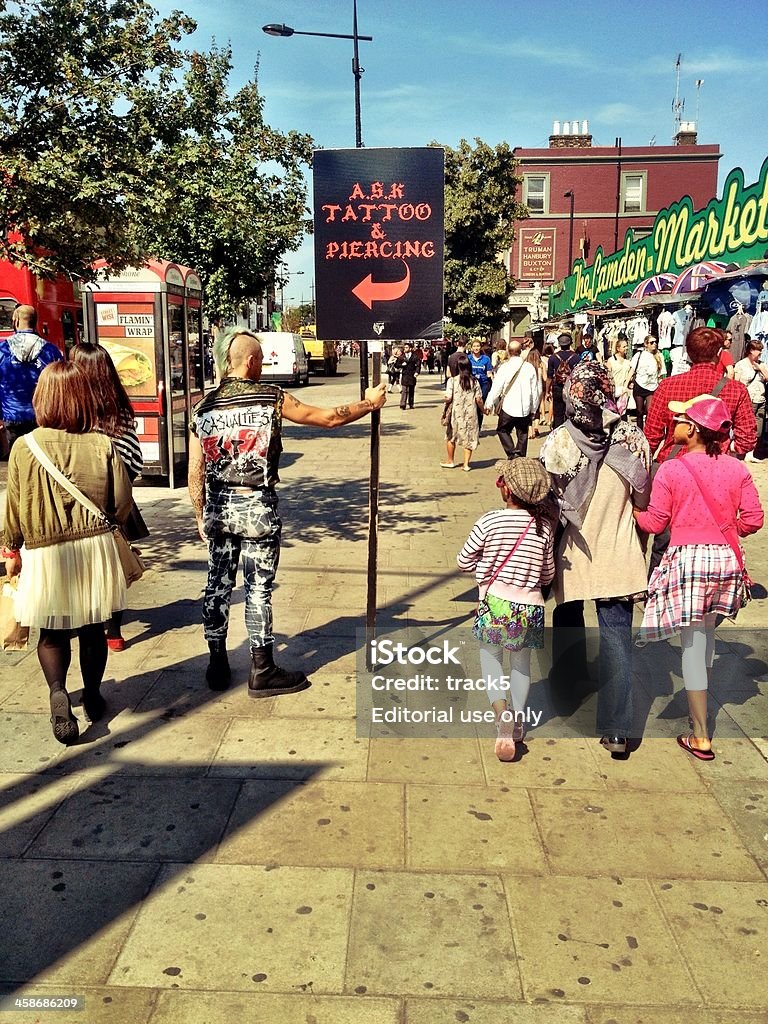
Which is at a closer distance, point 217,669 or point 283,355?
point 217,669

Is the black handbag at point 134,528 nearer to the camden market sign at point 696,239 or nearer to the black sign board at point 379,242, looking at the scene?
the black sign board at point 379,242

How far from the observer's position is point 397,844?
3531mm

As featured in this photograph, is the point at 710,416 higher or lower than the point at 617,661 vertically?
higher

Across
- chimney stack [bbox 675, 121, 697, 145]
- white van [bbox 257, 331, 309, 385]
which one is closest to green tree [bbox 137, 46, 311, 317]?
white van [bbox 257, 331, 309, 385]

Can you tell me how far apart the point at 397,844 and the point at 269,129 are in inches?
684

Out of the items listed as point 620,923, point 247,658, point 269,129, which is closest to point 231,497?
point 247,658

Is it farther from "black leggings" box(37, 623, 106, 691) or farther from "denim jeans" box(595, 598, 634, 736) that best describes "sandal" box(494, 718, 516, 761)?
"black leggings" box(37, 623, 106, 691)

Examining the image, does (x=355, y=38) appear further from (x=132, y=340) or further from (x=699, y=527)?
(x=699, y=527)

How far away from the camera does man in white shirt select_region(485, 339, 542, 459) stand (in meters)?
10.5

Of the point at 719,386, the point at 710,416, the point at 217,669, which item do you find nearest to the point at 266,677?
the point at 217,669

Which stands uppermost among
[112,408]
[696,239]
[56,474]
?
[696,239]

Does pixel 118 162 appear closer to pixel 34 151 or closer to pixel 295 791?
pixel 34 151

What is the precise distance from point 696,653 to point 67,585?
294 centimetres

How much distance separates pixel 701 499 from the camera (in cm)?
411
